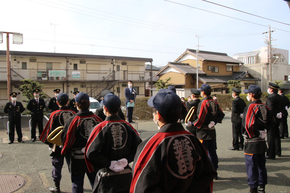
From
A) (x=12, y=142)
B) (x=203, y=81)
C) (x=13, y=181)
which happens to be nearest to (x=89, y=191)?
(x=13, y=181)

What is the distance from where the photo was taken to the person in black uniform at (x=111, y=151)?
2.64m

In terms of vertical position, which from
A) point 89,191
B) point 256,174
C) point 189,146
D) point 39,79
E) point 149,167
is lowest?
point 89,191

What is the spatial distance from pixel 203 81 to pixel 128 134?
1068 inches

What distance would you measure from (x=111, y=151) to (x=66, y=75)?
21.5 meters

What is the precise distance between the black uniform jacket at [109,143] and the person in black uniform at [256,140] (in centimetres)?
245

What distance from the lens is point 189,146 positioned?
1.89 metres

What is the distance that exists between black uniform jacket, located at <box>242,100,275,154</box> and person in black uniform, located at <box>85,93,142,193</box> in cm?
253

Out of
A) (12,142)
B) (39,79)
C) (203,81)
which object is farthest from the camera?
(203,81)

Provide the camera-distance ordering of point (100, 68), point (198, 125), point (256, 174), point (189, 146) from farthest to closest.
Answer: point (100, 68) → point (198, 125) → point (256, 174) → point (189, 146)

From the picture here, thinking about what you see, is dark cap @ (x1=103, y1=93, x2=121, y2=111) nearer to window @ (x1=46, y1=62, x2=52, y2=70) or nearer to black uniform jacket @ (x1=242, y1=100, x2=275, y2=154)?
black uniform jacket @ (x1=242, y1=100, x2=275, y2=154)

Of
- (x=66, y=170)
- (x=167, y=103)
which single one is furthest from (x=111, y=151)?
(x=66, y=170)

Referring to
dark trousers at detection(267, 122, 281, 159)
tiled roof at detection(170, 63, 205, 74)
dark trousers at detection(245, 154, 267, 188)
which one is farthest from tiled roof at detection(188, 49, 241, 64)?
dark trousers at detection(245, 154, 267, 188)

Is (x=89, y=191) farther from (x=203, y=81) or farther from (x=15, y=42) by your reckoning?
(x=203, y=81)

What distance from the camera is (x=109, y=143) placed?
8.98 feet
